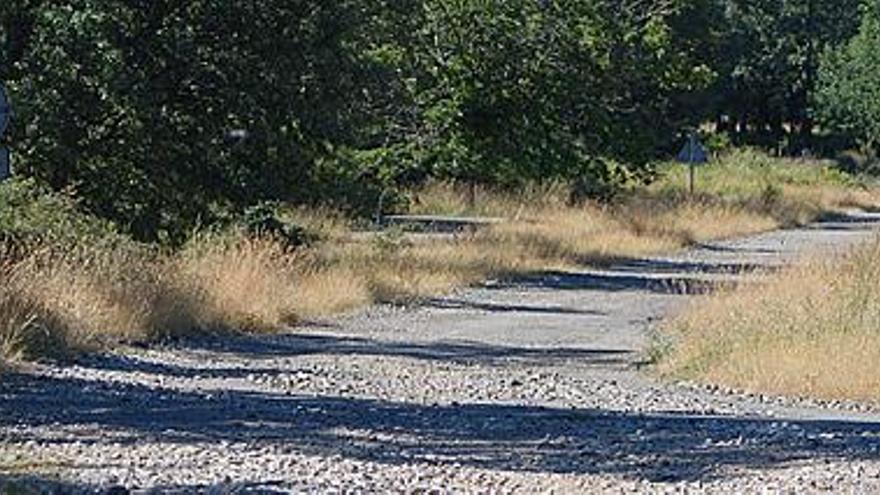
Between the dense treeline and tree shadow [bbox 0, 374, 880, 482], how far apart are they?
852 cm

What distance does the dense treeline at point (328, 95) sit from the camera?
2464 cm

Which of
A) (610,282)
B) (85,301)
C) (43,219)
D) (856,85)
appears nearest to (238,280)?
(43,219)

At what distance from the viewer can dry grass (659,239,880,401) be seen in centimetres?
1783

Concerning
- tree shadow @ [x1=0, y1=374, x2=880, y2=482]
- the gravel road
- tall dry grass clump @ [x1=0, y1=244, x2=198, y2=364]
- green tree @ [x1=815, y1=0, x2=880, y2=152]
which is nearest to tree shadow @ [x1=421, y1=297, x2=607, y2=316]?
the gravel road

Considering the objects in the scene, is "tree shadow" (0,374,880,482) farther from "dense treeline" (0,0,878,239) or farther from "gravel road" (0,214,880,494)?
"dense treeline" (0,0,878,239)

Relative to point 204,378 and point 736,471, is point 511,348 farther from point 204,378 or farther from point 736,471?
point 736,471

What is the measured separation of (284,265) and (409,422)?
11964 mm

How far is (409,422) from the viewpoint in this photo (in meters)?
14.6

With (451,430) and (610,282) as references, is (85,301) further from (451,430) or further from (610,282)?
(610,282)

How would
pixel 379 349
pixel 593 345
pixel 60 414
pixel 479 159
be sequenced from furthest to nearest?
pixel 479 159 < pixel 593 345 < pixel 379 349 < pixel 60 414

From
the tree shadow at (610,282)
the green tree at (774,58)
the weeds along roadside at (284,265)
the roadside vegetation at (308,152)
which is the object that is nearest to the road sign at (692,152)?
the roadside vegetation at (308,152)

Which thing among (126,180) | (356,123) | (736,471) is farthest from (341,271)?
(736,471)

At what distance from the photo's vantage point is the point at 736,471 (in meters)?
12.0

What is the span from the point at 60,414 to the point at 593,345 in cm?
961
